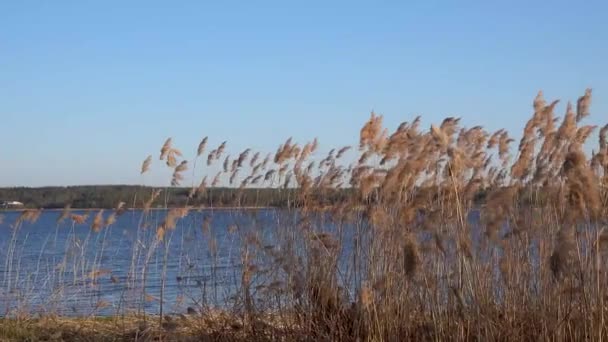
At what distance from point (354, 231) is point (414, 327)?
870 mm

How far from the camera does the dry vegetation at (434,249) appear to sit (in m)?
5.46

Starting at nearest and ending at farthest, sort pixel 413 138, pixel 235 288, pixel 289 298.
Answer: pixel 413 138 < pixel 289 298 < pixel 235 288

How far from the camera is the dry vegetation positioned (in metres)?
5.46

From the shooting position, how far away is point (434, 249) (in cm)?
620

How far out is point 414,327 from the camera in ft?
19.9

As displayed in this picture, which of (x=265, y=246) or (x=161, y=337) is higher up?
(x=265, y=246)

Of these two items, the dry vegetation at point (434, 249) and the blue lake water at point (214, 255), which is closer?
the dry vegetation at point (434, 249)

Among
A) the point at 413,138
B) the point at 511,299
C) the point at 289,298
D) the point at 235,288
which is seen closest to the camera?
the point at 511,299

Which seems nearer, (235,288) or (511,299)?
(511,299)

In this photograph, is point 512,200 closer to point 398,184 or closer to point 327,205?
point 398,184

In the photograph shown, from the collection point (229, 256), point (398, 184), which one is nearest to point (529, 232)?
point (398, 184)

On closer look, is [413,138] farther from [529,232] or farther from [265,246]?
[265,246]

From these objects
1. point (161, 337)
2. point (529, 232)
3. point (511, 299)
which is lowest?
point (161, 337)

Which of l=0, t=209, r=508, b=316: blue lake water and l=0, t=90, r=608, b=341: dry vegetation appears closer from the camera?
l=0, t=90, r=608, b=341: dry vegetation
